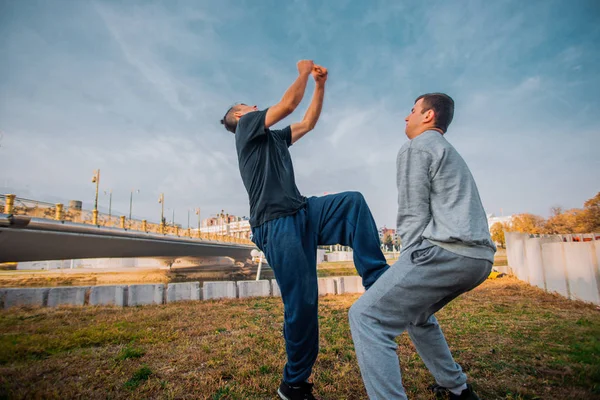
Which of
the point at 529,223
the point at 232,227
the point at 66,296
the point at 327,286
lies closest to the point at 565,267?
the point at 327,286

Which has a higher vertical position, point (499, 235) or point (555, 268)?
point (499, 235)

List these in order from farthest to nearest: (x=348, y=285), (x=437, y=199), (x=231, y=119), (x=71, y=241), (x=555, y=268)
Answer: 1. (x=71, y=241)
2. (x=348, y=285)
3. (x=555, y=268)
4. (x=231, y=119)
5. (x=437, y=199)

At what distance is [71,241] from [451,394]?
25.2 meters

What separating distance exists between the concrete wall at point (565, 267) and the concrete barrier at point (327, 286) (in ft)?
26.3

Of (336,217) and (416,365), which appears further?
(416,365)

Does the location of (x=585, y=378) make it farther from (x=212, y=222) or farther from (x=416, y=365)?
(x=212, y=222)

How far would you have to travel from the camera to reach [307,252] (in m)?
2.73

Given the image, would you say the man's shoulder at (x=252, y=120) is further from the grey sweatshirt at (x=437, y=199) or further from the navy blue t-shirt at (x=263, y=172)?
the grey sweatshirt at (x=437, y=199)

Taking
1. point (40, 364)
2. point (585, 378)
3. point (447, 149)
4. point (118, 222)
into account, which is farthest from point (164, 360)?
point (118, 222)

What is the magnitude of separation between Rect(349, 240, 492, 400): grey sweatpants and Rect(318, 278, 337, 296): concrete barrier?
1209cm

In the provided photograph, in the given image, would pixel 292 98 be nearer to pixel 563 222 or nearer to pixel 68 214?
pixel 68 214

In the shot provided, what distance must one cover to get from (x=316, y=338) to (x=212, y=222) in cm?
13810

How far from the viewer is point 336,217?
2.74 meters

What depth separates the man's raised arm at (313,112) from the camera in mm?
2832
